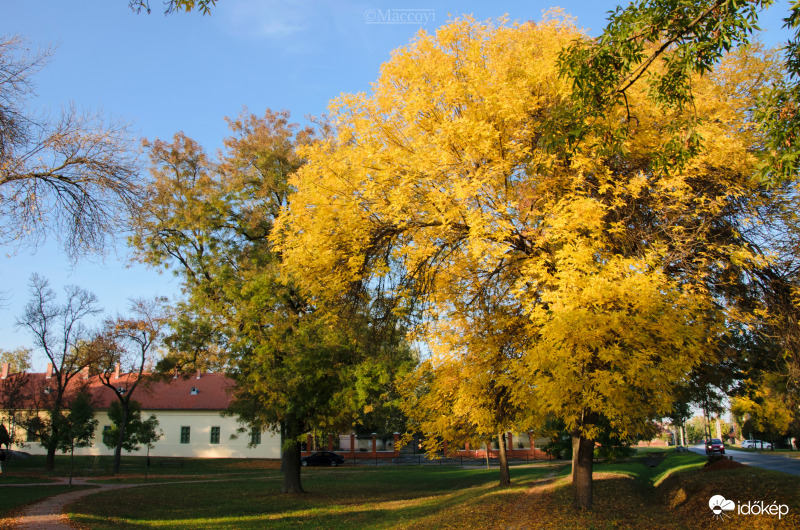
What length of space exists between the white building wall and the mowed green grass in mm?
19680

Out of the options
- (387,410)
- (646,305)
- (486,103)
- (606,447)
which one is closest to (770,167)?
(646,305)

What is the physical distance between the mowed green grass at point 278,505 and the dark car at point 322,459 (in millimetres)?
16479

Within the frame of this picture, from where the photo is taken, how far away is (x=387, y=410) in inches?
789

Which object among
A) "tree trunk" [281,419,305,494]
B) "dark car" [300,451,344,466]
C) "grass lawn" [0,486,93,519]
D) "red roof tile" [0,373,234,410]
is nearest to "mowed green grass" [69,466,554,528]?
"tree trunk" [281,419,305,494]

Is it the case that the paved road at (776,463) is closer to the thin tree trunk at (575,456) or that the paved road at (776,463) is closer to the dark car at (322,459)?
the thin tree trunk at (575,456)

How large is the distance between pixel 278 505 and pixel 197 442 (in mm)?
31792

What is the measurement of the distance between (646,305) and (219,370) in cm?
1577

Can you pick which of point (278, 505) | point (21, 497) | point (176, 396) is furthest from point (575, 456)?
point (176, 396)

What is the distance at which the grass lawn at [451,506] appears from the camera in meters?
10.7

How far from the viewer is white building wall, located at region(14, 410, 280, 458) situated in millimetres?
45281

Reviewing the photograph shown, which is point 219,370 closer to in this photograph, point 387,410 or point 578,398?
point 387,410

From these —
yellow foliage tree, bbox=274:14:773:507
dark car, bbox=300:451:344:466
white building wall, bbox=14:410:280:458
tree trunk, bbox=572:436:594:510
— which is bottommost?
dark car, bbox=300:451:344:466

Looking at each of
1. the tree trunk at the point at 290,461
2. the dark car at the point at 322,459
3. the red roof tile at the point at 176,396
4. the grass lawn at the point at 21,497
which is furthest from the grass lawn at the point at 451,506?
the red roof tile at the point at 176,396

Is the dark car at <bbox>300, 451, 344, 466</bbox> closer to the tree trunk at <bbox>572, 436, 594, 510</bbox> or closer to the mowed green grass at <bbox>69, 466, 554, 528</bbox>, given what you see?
the mowed green grass at <bbox>69, 466, 554, 528</bbox>
